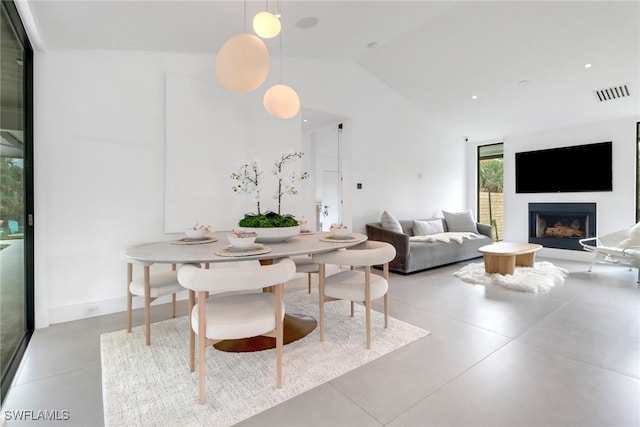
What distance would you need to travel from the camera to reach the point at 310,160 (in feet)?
21.7

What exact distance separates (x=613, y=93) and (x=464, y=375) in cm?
506

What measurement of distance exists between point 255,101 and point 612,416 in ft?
13.0

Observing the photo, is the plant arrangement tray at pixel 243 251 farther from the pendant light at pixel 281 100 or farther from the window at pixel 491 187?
the window at pixel 491 187

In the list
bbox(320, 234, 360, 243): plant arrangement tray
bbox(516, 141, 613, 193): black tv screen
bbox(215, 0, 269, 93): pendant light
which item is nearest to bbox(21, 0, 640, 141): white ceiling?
bbox(516, 141, 613, 193): black tv screen

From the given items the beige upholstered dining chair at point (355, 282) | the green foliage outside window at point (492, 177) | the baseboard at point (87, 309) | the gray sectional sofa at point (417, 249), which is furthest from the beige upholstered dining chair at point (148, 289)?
the green foliage outside window at point (492, 177)

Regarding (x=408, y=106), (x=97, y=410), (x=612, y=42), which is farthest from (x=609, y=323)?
(x=408, y=106)

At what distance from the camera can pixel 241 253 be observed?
183 centimetres

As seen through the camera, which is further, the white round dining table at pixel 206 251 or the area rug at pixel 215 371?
the white round dining table at pixel 206 251

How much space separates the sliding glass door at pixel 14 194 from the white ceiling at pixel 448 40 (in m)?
0.30

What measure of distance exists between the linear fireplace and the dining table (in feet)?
16.8

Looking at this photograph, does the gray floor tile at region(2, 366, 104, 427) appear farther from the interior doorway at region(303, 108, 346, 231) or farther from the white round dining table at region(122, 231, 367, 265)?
the interior doorway at region(303, 108, 346, 231)

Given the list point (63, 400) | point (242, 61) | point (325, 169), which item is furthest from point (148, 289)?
point (325, 169)

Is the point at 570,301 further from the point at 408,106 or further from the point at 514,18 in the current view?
the point at 408,106

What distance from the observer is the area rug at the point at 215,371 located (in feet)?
5.02
